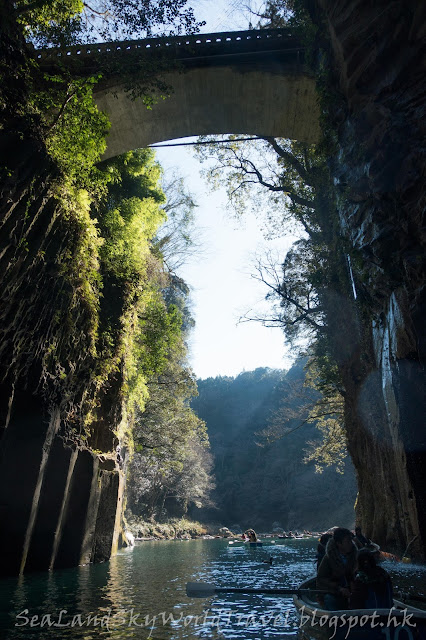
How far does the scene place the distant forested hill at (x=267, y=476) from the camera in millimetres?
51438

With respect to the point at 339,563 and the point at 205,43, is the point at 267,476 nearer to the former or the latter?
the point at 205,43

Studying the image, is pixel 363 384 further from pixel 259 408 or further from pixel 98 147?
pixel 259 408

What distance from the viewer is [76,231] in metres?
10.3

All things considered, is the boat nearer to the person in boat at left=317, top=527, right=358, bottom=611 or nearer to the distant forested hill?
the person in boat at left=317, top=527, right=358, bottom=611

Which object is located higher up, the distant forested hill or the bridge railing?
the bridge railing

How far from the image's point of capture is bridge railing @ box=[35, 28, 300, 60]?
36.2 ft

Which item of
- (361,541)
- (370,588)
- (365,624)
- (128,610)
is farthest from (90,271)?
(361,541)

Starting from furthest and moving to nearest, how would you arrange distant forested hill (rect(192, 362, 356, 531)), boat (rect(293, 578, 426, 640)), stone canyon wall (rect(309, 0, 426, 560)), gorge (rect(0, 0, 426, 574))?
distant forested hill (rect(192, 362, 356, 531)), gorge (rect(0, 0, 426, 574)), stone canyon wall (rect(309, 0, 426, 560)), boat (rect(293, 578, 426, 640))

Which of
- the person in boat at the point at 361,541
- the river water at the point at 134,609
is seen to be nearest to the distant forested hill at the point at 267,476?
the person in boat at the point at 361,541

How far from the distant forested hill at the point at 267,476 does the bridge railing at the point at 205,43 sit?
35.8 metres

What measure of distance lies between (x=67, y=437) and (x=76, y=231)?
5315 millimetres

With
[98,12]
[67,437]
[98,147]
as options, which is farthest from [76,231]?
[98,12]

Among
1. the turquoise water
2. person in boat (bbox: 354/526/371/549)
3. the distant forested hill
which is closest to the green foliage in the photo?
the turquoise water

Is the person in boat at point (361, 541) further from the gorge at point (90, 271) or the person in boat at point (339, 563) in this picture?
the person in boat at point (339, 563)
